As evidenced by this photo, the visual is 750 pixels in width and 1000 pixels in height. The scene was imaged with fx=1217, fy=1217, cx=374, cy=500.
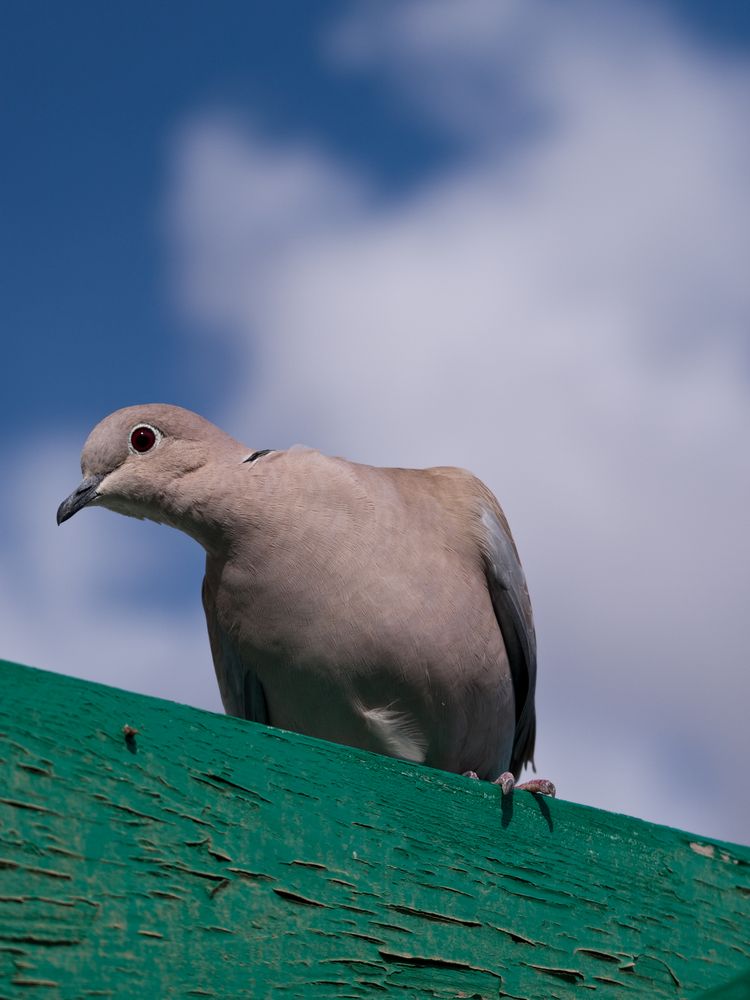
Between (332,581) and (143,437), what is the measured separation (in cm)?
96

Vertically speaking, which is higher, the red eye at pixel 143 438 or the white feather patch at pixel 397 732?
the red eye at pixel 143 438

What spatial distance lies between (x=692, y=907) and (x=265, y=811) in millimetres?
1075

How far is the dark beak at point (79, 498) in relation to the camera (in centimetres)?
435

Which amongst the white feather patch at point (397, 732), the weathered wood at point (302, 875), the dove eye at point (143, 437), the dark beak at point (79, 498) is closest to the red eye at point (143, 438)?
the dove eye at point (143, 437)

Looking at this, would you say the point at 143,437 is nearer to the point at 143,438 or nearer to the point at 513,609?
the point at 143,438

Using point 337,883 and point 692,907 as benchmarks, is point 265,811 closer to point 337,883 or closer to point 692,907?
point 337,883

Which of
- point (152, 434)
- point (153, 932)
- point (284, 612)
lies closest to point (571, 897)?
point (153, 932)

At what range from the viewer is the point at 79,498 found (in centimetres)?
438

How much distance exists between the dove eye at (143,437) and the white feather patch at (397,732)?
1.23 meters

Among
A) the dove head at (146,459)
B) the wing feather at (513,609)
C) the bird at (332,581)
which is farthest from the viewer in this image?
the wing feather at (513,609)

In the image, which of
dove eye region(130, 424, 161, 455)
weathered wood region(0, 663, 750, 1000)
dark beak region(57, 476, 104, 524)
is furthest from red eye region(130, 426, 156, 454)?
weathered wood region(0, 663, 750, 1000)

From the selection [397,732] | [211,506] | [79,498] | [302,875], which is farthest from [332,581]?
[302,875]

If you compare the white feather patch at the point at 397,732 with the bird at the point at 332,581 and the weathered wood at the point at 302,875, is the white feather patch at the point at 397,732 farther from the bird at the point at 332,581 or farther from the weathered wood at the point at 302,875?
the weathered wood at the point at 302,875

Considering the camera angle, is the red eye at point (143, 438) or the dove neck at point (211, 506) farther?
the red eye at point (143, 438)
